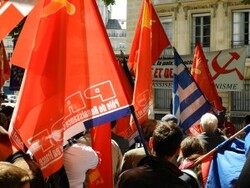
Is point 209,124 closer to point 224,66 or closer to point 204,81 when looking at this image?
point 204,81

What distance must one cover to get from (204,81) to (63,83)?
539 cm

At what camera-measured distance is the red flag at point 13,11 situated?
4262 mm

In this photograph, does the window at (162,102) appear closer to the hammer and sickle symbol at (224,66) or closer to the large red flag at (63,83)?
the hammer and sickle symbol at (224,66)

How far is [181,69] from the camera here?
277 inches

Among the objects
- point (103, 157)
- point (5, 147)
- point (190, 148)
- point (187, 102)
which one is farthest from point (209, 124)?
point (5, 147)

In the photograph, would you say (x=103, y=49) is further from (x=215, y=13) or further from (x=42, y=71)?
(x=215, y=13)

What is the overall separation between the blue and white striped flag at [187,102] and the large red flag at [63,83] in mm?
3252

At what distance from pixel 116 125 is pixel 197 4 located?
16693 mm

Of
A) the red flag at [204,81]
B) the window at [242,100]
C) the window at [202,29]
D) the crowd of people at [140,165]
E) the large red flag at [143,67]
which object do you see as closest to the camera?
the crowd of people at [140,165]

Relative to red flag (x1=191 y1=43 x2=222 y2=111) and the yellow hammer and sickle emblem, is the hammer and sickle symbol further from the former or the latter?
the yellow hammer and sickle emblem

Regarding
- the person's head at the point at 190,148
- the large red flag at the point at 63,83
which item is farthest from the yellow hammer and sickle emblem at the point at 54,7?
the person's head at the point at 190,148

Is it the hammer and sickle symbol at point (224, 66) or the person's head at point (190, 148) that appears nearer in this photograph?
the person's head at point (190, 148)

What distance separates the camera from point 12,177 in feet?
7.04

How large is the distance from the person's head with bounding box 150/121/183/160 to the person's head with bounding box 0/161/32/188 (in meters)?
1.25
